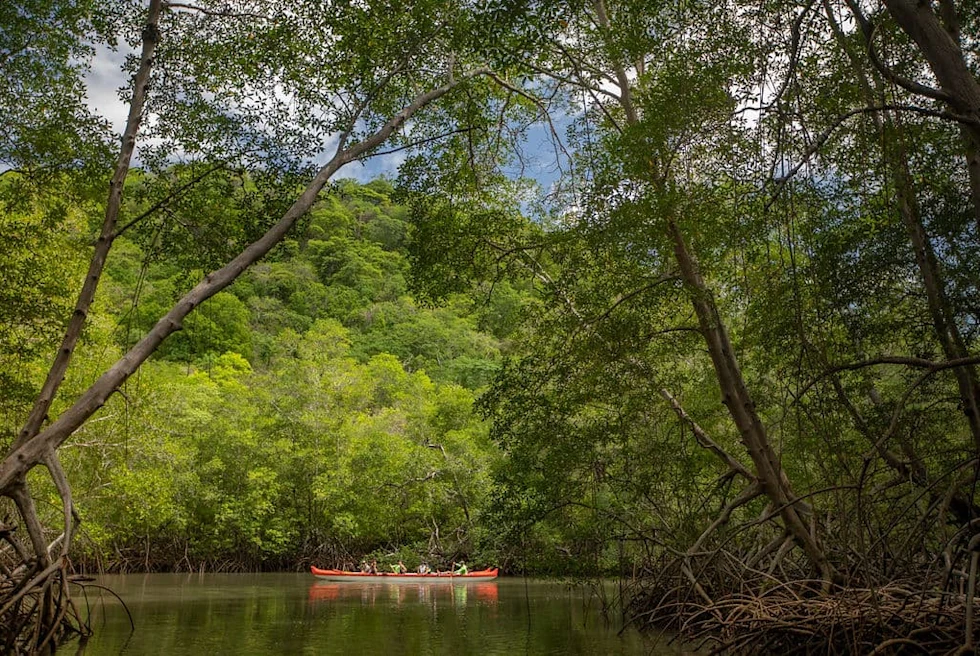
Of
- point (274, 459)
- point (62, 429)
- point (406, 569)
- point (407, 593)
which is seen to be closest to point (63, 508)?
point (62, 429)

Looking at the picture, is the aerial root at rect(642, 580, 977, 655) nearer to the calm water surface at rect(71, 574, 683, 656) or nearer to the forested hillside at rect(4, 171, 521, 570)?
the calm water surface at rect(71, 574, 683, 656)

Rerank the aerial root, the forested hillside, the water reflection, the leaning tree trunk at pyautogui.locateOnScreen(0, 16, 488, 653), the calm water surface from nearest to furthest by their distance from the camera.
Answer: the aerial root, the leaning tree trunk at pyautogui.locateOnScreen(0, 16, 488, 653), the calm water surface, the water reflection, the forested hillside

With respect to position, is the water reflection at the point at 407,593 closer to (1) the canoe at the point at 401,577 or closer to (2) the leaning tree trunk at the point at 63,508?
(1) the canoe at the point at 401,577

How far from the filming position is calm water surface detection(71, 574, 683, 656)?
739 cm

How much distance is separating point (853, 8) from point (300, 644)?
7185 mm

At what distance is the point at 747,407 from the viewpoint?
8.05 m

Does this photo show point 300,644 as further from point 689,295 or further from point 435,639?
point 689,295

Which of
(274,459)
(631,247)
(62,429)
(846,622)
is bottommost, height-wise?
(846,622)

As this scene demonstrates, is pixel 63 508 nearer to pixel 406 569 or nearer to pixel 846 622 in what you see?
pixel 846 622

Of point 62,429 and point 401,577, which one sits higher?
point 62,429

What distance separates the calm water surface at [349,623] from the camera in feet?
24.2

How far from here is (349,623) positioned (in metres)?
9.77

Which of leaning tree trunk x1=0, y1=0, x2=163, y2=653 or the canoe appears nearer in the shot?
leaning tree trunk x1=0, y1=0, x2=163, y2=653

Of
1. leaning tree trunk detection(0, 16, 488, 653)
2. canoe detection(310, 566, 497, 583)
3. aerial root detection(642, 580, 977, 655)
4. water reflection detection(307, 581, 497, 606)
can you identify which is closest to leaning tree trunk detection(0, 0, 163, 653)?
leaning tree trunk detection(0, 16, 488, 653)
